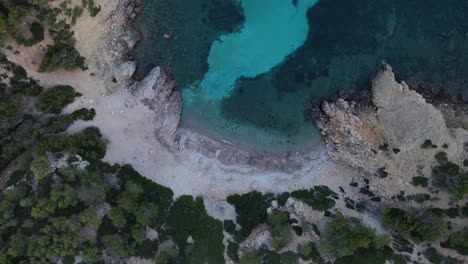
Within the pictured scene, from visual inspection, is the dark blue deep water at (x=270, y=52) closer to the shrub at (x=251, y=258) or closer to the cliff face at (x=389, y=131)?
the cliff face at (x=389, y=131)

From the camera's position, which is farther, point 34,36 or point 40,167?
point 34,36

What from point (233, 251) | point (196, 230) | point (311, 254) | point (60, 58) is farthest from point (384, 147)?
point (60, 58)

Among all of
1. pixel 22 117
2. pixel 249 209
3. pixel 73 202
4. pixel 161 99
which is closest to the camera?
pixel 73 202

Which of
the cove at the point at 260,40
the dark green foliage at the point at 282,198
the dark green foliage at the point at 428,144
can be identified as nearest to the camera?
the dark green foliage at the point at 428,144

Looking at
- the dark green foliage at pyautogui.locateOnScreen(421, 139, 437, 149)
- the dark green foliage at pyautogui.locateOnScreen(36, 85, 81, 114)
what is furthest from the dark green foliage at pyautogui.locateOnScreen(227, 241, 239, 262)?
the dark green foliage at pyautogui.locateOnScreen(36, 85, 81, 114)

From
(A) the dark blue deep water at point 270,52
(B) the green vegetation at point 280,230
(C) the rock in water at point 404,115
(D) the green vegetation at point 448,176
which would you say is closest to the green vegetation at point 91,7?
(A) the dark blue deep water at point 270,52

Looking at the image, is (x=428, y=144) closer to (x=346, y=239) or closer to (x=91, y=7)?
(x=346, y=239)
